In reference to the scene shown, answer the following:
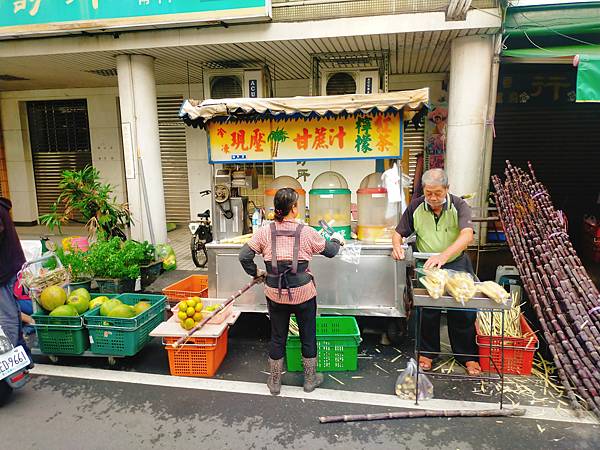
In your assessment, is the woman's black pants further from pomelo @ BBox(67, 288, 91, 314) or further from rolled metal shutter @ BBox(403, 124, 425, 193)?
rolled metal shutter @ BBox(403, 124, 425, 193)

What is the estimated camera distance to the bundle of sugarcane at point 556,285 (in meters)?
3.74

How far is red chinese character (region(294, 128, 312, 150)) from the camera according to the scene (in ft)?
16.4

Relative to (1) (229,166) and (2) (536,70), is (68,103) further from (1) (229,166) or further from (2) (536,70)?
(2) (536,70)

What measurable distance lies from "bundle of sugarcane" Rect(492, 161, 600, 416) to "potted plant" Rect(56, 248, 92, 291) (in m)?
6.10

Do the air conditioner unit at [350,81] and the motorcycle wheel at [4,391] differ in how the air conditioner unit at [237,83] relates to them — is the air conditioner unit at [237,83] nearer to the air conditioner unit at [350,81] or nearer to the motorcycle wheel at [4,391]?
the air conditioner unit at [350,81]

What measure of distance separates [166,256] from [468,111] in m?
5.93

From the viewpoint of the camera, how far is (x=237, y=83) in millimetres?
8805

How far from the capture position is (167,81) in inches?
412

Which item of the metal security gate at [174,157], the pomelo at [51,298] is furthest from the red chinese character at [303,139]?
the metal security gate at [174,157]

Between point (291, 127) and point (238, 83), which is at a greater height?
point (238, 83)

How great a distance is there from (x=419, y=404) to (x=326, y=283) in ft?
5.62

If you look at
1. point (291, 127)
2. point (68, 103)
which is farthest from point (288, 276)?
point (68, 103)

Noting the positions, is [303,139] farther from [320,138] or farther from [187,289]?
[187,289]

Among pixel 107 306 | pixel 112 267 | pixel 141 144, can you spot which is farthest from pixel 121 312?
pixel 141 144
